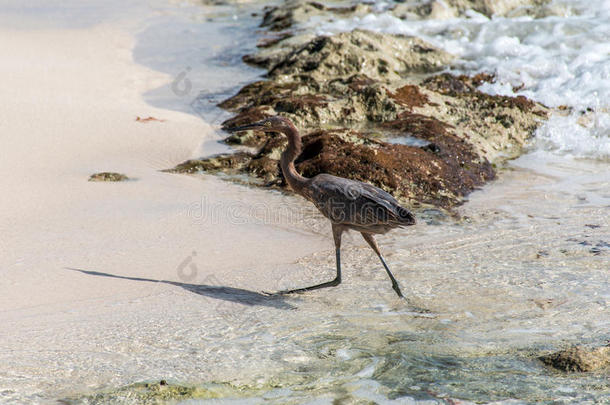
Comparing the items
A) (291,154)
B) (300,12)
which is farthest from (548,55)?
(291,154)

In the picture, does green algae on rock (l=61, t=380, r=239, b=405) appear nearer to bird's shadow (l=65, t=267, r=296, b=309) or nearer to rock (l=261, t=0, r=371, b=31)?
bird's shadow (l=65, t=267, r=296, b=309)

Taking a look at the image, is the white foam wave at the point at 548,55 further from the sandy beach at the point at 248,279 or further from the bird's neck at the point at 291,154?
the bird's neck at the point at 291,154

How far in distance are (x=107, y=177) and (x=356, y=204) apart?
11.0ft

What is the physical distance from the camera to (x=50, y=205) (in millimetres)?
6262

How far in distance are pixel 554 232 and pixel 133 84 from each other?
25.4 feet

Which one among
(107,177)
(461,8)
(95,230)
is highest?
(461,8)

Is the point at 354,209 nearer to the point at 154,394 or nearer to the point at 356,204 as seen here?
the point at 356,204

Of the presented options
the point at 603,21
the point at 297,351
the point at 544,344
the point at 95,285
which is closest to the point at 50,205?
the point at 95,285

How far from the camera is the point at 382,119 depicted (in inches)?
360

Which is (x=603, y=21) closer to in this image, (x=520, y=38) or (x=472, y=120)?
(x=520, y=38)

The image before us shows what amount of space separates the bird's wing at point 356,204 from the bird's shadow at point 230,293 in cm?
85

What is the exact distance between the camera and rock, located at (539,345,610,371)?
3.77m

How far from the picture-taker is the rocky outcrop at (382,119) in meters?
7.50

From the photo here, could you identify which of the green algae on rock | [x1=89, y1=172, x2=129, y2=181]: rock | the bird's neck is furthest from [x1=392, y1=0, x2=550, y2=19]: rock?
the green algae on rock
